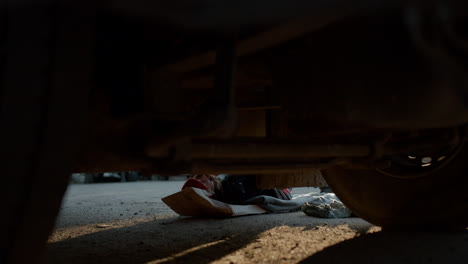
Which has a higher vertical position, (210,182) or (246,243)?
Result: (210,182)

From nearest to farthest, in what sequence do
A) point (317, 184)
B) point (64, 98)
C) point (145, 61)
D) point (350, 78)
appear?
point (64, 98)
point (350, 78)
point (145, 61)
point (317, 184)

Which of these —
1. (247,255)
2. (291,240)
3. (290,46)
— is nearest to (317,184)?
(291,240)

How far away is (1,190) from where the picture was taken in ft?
2.42

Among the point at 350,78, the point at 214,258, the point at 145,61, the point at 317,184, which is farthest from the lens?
the point at 317,184

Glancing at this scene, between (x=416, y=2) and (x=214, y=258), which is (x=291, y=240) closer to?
(x=214, y=258)

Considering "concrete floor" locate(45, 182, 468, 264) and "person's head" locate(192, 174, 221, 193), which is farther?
"person's head" locate(192, 174, 221, 193)

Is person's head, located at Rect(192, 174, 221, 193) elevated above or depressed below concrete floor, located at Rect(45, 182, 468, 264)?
above

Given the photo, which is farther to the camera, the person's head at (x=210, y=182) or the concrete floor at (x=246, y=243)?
the person's head at (x=210, y=182)

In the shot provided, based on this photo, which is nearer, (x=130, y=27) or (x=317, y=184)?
(x=130, y=27)

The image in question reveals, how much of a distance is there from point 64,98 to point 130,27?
1.07 ft

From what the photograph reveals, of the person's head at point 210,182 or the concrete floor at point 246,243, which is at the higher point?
the person's head at point 210,182

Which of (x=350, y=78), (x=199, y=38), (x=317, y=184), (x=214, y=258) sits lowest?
(x=214, y=258)

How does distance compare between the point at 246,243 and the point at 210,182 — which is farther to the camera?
the point at 210,182

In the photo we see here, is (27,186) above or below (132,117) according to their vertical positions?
below
